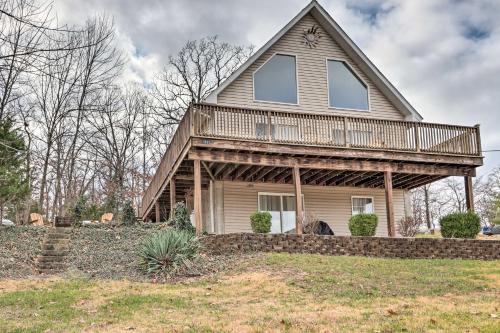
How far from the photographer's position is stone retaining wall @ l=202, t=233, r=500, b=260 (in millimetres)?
14133

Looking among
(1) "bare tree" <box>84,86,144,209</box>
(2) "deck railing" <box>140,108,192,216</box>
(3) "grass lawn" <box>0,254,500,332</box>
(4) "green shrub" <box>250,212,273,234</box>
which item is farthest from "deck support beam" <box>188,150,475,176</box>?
(1) "bare tree" <box>84,86,144,209</box>

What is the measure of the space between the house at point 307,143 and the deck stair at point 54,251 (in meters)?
3.73

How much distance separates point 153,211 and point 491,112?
1721cm

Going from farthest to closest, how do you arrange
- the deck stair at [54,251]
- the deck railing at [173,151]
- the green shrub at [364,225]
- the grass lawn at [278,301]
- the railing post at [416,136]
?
the railing post at [416,136], the green shrub at [364,225], the deck railing at [173,151], the deck stair at [54,251], the grass lawn at [278,301]

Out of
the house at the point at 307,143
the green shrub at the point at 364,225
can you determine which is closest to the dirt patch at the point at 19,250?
the house at the point at 307,143

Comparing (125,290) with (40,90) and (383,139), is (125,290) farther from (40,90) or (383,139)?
(40,90)

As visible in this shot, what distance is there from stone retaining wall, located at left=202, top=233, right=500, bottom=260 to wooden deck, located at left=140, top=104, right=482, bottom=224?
7.46 feet

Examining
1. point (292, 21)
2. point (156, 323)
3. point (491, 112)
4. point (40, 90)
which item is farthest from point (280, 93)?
point (40, 90)

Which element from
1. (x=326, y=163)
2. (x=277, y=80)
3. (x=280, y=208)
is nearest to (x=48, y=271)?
(x=326, y=163)

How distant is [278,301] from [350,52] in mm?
13843

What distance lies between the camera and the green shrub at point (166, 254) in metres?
12.0

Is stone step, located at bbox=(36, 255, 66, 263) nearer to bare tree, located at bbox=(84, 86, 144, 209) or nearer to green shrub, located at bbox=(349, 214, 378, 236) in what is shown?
green shrub, located at bbox=(349, 214, 378, 236)

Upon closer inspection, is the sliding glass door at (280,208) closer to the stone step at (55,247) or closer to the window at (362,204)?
the window at (362,204)

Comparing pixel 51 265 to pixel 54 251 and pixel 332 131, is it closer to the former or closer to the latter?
pixel 54 251
